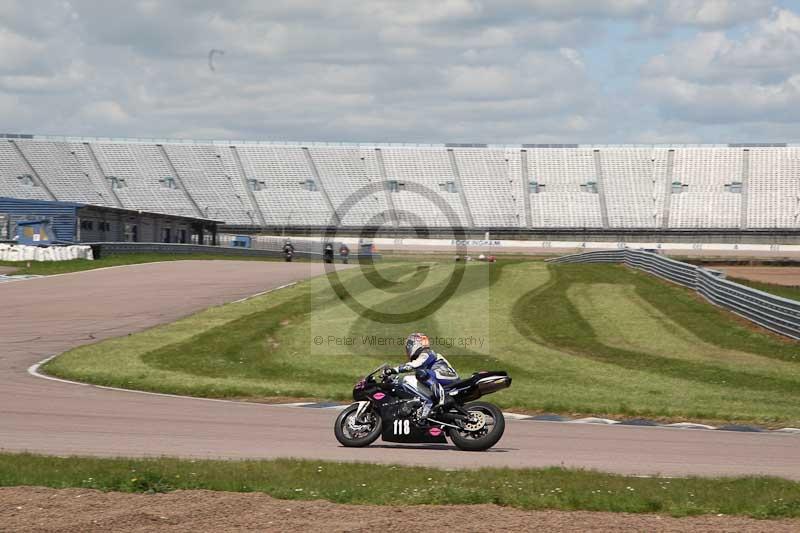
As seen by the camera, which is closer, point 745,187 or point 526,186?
point 745,187

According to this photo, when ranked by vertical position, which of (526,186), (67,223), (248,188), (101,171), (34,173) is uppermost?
(101,171)

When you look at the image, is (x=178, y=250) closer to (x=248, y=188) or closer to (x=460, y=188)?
(x=248, y=188)

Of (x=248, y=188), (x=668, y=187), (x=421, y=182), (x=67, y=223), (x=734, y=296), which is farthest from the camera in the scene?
(x=421, y=182)

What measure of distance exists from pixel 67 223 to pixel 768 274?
143 ft

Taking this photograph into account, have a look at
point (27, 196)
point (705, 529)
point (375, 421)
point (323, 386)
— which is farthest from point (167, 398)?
point (27, 196)

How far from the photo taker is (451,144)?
359ft

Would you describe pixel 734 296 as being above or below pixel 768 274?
below

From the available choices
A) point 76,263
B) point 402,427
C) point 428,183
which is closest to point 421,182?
point 428,183

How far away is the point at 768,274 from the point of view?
196 feet

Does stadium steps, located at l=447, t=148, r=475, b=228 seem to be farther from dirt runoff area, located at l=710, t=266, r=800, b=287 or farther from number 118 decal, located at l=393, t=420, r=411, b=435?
number 118 decal, located at l=393, t=420, r=411, b=435

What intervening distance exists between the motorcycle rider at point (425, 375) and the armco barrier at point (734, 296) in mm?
15899

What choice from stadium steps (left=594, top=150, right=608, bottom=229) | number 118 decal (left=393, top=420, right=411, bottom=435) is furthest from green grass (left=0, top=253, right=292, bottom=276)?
stadium steps (left=594, top=150, right=608, bottom=229)

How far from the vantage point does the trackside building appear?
5875 centimetres

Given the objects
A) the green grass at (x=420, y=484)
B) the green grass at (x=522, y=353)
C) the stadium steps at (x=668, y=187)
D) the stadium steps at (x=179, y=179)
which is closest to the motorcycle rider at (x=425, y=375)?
the green grass at (x=420, y=484)
